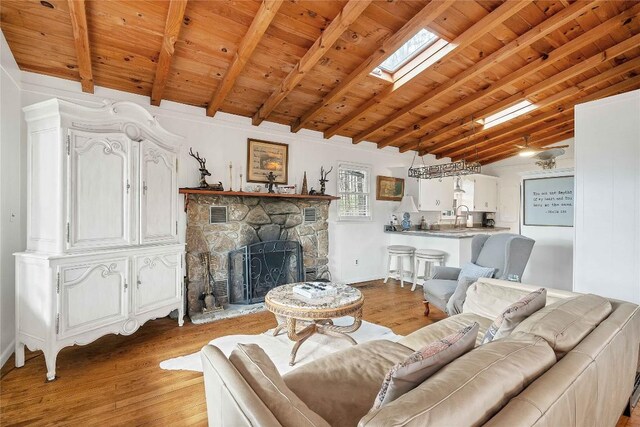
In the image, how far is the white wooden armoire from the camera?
2291 millimetres

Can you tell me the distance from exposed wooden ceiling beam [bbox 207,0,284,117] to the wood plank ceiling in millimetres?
10

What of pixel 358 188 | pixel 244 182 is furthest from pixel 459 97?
pixel 244 182

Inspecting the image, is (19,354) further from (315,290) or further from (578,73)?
(578,73)

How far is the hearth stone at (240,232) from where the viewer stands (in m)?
3.65

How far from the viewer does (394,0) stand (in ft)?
7.93

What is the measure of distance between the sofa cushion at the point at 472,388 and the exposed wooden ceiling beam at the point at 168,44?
271 cm

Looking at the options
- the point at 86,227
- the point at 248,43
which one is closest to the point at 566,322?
the point at 248,43

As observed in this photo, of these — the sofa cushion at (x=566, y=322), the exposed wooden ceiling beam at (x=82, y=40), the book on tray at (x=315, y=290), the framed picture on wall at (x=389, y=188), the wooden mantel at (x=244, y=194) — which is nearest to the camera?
the sofa cushion at (x=566, y=322)

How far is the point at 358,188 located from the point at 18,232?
4.45 m

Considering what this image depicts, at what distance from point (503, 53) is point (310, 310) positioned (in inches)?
127

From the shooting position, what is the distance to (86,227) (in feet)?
8.04

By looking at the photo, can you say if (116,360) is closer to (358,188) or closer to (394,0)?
(394,0)

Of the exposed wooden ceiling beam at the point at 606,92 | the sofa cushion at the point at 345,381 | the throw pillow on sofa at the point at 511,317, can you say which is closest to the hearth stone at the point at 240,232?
the sofa cushion at the point at 345,381

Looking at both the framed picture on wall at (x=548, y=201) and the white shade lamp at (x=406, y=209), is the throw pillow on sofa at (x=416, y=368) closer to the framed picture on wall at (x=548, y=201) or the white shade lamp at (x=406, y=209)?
the framed picture on wall at (x=548, y=201)
